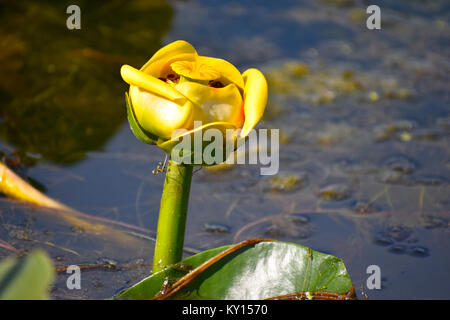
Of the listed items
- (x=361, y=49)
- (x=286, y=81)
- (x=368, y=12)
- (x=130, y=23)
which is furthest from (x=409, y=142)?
(x=130, y=23)

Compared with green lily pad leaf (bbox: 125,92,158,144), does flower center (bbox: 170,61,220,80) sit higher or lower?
higher

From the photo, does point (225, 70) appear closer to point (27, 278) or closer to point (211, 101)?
point (211, 101)

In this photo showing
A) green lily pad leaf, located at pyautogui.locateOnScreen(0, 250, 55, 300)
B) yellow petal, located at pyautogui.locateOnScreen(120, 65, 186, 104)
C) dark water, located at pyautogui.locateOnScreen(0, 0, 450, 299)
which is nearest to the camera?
green lily pad leaf, located at pyautogui.locateOnScreen(0, 250, 55, 300)

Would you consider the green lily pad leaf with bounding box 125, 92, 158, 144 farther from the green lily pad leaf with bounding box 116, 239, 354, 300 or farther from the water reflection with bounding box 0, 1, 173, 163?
the water reflection with bounding box 0, 1, 173, 163

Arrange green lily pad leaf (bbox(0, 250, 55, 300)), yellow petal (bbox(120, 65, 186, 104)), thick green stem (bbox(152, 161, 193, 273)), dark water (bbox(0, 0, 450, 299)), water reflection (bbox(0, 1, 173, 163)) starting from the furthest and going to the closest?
water reflection (bbox(0, 1, 173, 163)) → dark water (bbox(0, 0, 450, 299)) → thick green stem (bbox(152, 161, 193, 273)) → yellow petal (bbox(120, 65, 186, 104)) → green lily pad leaf (bbox(0, 250, 55, 300))

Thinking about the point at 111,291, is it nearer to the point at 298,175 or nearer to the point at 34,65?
the point at 298,175

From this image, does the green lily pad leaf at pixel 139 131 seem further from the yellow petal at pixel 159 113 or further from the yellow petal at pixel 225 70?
the yellow petal at pixel 225 70

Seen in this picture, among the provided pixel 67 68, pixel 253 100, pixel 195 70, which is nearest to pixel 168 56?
A: pixel 195 70

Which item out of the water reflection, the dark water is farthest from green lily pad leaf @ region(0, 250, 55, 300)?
the water reflection
